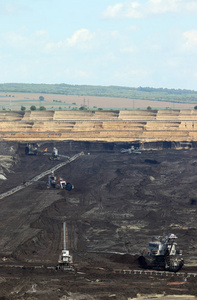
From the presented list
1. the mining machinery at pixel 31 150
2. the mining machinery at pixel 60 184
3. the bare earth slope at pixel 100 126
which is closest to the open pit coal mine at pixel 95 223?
the mining machinery at pixel 60 184

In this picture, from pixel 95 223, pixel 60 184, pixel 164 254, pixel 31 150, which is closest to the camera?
pixel 164 254

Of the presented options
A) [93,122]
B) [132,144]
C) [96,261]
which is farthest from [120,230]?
[93,122]

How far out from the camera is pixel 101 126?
16300cm

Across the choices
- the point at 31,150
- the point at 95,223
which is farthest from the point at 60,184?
the point at 31,150

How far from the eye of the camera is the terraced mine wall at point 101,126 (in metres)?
157

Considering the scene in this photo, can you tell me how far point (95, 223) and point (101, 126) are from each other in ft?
337

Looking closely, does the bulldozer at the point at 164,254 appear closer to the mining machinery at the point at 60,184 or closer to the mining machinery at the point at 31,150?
the mining machinery at the point at 60,184

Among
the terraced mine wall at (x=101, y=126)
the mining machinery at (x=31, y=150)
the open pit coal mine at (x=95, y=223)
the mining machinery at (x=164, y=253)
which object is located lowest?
the open pit coal mine at (x=95, y=223)

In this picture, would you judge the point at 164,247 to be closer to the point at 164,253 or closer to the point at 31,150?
the point at 164,253

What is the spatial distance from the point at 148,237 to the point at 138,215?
35.5 feet

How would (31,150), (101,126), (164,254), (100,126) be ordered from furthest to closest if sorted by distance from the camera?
(100,126)
(101,126)
(31,150)
(164,254)

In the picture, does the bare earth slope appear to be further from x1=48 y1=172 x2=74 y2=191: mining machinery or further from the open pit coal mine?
x1=48 y1=172 x2=74 y2=191: mining machinery

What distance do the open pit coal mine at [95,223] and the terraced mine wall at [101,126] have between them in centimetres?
3229

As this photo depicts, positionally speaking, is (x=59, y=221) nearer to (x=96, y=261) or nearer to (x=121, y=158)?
(x=96, y=261)
